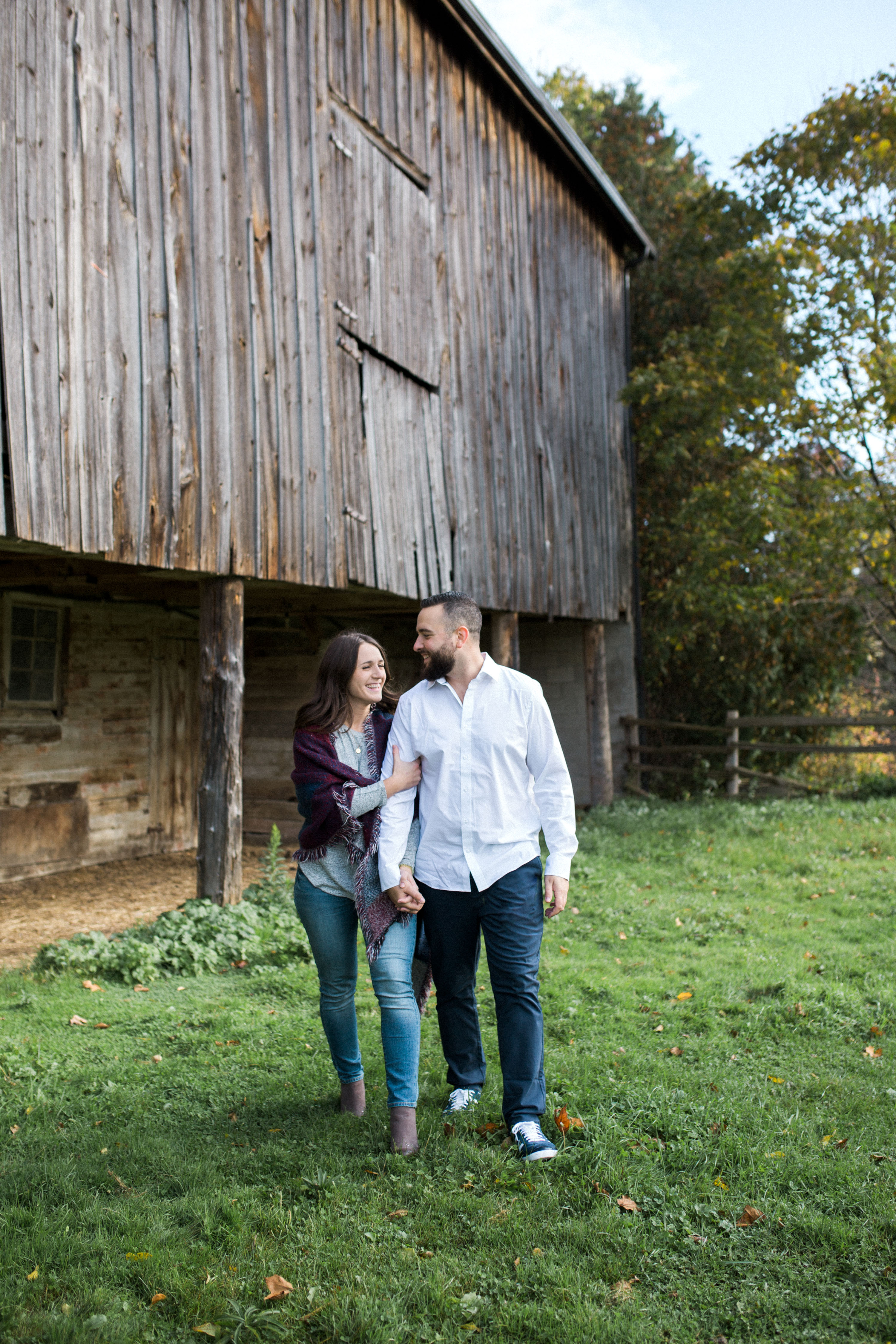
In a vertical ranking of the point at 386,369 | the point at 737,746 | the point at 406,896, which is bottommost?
the point at 406,896

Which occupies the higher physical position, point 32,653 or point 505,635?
point 505,635

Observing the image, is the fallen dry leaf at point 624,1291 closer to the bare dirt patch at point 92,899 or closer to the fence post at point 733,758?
the bare dirt patch at point 92,899

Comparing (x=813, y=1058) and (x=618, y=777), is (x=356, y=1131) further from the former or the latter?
(x=618, y=777)

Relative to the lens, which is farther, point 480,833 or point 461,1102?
point 461,1102

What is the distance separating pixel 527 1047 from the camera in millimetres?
3549

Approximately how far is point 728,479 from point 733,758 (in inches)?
154

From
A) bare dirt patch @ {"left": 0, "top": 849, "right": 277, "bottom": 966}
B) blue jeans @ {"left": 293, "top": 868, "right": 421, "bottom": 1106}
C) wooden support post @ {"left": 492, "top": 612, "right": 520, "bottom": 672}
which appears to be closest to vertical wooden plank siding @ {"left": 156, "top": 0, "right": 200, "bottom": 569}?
bare dirt patch @ {"left": 0, "top": 849, "right": 277, "bottom": 966}

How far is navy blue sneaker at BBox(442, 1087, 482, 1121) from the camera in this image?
12.4ft

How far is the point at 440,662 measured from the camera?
3.72 meters

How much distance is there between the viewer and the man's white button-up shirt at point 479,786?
363cm

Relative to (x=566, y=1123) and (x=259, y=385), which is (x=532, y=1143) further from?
(x=259, y=385)

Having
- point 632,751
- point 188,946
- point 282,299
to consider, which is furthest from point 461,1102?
point 632,751

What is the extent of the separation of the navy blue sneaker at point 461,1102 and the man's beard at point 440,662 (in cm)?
157

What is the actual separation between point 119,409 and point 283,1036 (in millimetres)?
3788
